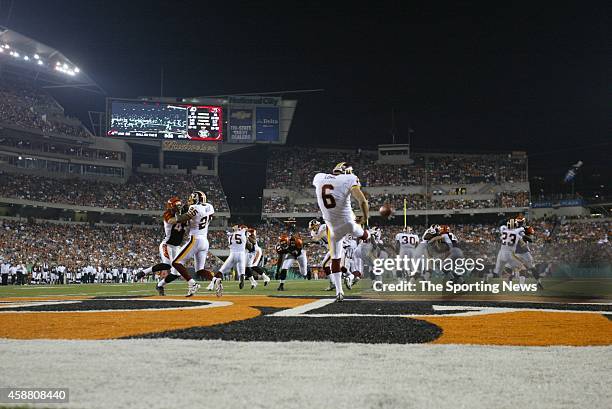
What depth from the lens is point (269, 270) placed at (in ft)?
135

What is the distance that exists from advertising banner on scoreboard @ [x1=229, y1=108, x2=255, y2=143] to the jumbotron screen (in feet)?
7.46

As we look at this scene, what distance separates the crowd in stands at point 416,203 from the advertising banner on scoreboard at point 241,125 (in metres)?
9.21

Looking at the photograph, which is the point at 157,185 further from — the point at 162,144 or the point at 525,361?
the point at 525,361

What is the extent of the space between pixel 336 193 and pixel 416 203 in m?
46.0

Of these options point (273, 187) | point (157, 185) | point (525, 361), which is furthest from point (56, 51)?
point (525, 361)

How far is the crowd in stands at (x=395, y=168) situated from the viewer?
55250mm

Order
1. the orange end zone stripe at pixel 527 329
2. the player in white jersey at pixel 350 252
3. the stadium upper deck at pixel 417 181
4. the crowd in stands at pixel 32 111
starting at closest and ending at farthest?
the orange end zone stripe at pixel 527 329 < the player in white jersey at pixel 350 252 < the crowd in stands at pixel 32 111 < the stadium upper deck at pixel 417 181

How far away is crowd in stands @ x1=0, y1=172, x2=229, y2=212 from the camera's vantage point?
145 ft

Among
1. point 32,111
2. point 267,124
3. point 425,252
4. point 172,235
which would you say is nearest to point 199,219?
point 172,235

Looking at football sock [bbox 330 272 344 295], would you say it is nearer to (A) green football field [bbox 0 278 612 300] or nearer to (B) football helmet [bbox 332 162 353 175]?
(B) football helmet [bbox 332 162 353 175]

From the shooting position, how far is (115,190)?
50.4 m

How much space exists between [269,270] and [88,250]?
15114 millimetres

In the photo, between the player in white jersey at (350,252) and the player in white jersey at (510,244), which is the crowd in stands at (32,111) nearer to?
the player in white jersey at (350,252)

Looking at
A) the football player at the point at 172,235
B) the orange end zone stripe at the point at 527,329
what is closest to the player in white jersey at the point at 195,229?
the football player at the point at 172,235
